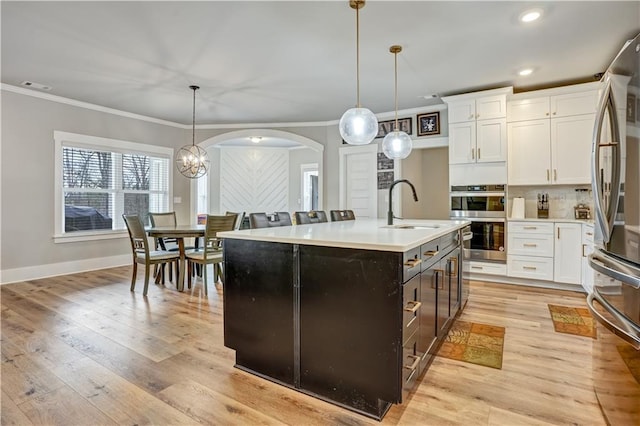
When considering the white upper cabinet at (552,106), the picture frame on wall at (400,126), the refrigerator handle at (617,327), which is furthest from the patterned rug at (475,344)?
the picture frame on wall at (400,126)

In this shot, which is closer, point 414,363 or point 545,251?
point 414,363

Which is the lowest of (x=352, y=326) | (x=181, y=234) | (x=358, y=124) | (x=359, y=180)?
(x=352, y=326)

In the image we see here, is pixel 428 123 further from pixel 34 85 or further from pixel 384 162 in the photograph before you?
pixel 34 85

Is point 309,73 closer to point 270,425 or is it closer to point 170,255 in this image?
point 170,255

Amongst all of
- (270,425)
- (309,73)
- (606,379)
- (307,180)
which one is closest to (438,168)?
(309,73)

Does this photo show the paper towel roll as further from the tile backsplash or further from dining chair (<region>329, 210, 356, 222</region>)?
dining chair (<region>329, 210, 356, 222</region>)

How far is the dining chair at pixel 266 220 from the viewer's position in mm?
2510

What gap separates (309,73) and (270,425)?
3490 mm

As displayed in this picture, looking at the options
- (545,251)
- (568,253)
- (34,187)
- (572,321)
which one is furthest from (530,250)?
(34,187)

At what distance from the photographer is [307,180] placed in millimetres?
8805

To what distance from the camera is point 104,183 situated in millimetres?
5348

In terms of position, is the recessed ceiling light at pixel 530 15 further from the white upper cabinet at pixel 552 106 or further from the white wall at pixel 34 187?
the white wall at pixel 34 187

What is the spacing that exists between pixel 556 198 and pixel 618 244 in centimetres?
345

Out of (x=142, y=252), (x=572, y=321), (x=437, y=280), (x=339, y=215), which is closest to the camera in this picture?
(x=437, y=280)
